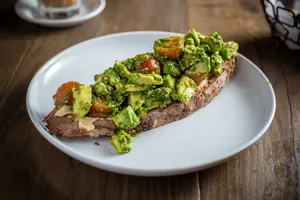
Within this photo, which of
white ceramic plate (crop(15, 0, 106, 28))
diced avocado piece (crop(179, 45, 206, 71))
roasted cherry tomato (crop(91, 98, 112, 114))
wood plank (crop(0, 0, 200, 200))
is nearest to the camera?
wood plank (crop(0, 0, 200, 200))

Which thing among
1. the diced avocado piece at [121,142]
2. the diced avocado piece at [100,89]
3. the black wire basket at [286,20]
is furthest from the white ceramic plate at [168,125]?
the black wire basket at [286,20]

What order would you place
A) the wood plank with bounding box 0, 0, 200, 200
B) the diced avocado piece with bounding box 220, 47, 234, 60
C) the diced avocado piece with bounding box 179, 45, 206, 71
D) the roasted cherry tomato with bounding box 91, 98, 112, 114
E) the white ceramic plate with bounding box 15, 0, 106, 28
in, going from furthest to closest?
the white ceramic plate with bounding box 15, 0, 106, 28 < the diced avocado piece with bounding box 220, 47, 234, 60 < the diced avocado piece with bounding box 179, 45, 206, 71 < the roasted cherry tomato with bounding box 91, 98, 112, 114 < the wood plank with bounding box 0, 0, 200, 200

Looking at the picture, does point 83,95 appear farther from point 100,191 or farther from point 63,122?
point 100,191

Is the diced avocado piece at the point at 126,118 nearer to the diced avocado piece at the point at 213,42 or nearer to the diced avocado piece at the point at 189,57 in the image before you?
the diced avocado piece at the point at 189,57

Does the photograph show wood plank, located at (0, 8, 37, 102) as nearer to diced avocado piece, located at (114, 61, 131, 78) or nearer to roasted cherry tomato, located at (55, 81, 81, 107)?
roasted cherry tomato, located at (55, 81, 81, 107)

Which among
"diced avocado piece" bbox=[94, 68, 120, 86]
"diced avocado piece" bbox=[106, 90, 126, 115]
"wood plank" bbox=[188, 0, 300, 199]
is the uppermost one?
"diced avocado piece" bbox=[94, 68, 120, 86]

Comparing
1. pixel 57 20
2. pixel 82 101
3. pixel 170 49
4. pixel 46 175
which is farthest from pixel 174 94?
pixel 57 20

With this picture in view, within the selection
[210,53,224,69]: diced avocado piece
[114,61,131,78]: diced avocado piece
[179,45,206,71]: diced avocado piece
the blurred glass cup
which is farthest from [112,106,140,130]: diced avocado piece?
the blurred glass cup
